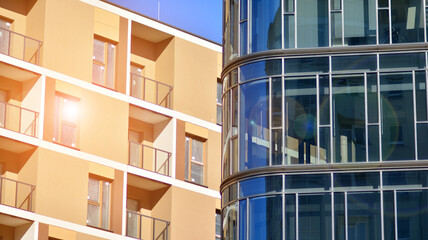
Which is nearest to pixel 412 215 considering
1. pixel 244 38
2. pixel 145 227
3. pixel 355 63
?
pixel 355 63

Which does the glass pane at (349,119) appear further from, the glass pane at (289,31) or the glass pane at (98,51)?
the glass pane at (98,51)

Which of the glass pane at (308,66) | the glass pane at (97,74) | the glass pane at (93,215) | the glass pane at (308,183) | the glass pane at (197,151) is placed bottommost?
the glass pane at (308,183)

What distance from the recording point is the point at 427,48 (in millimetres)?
40500

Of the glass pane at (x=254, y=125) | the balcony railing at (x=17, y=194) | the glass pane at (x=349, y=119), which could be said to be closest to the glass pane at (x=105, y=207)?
the balcony railing at (x=17, y=194)

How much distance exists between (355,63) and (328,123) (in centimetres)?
199

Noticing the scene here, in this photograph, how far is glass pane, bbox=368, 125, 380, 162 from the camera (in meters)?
39.8

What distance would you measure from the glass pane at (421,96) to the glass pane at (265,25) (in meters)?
4.27

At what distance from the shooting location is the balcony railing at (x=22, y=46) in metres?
53.1

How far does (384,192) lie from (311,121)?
301cm

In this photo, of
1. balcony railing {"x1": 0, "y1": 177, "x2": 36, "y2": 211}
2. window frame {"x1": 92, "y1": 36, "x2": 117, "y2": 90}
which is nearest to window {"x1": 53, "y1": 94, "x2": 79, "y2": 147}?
window frame {"x1": 92, "y1": 36, "x2": 117, "y2": 90}

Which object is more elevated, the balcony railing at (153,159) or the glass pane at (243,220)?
the balcony railing at (153,159)

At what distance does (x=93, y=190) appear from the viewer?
54469 mm

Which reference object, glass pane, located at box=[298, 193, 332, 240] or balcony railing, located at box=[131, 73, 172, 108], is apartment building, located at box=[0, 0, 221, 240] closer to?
balcony railing, located at box=[131, 73, 172, 108]

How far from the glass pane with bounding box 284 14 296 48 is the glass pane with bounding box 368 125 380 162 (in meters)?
3.50
